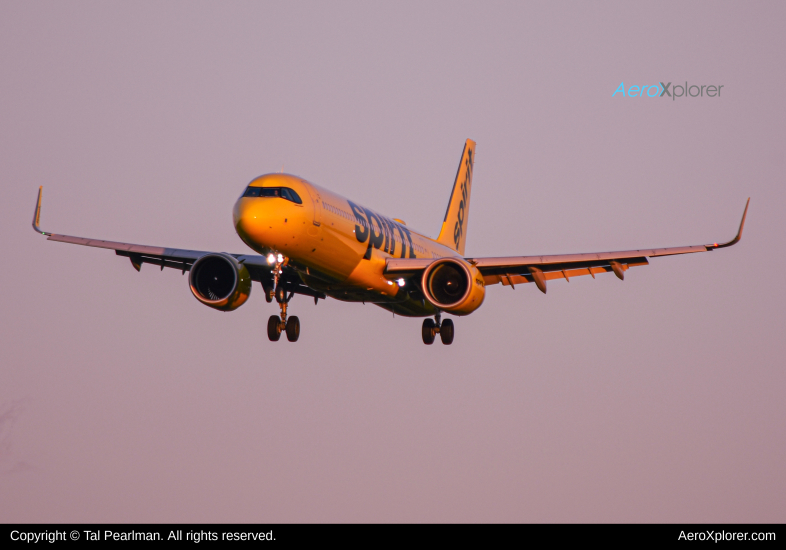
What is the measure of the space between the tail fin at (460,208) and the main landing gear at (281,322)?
16.3m

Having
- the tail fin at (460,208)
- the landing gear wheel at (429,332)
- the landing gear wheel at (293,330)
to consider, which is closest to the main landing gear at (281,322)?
the landing gear wheel at (293,330)

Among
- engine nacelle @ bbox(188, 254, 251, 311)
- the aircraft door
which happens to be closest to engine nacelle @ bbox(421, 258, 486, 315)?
the aircraft door

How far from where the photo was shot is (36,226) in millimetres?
40500

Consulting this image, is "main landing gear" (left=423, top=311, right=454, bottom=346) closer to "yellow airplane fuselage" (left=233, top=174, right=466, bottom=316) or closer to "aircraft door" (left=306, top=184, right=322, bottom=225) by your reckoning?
"yellow airplane fuselage" (left=233, top=174, right=466, bottom=316)

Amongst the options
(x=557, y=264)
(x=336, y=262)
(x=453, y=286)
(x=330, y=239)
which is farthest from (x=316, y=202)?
(x=557, y=264)

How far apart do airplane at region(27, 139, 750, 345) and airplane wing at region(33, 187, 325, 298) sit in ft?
0.14

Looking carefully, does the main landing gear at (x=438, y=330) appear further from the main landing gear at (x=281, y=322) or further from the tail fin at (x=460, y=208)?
the tail fin at (x=460, y=208)

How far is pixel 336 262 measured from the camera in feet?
118

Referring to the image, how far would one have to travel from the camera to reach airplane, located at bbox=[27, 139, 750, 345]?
33.4 meters

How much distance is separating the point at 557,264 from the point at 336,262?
1006 cm

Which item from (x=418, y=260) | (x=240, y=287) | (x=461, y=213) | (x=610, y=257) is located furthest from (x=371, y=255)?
(x=461, y=213)

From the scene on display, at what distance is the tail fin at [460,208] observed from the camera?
187 ft

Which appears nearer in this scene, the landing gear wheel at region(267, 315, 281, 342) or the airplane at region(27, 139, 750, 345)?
the airplane at region(27, 139, 750, 345)

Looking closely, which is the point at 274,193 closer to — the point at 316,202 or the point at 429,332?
the point at 316,202
